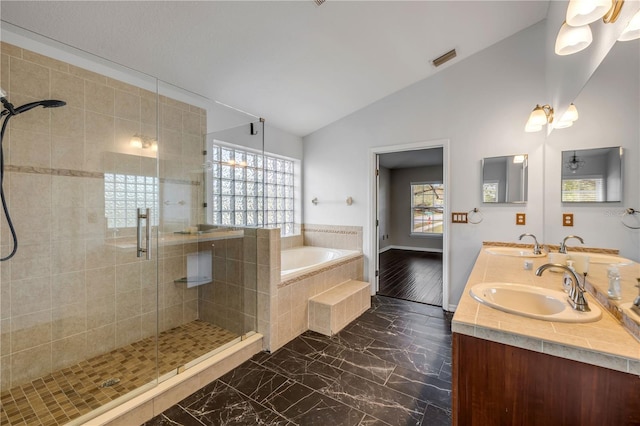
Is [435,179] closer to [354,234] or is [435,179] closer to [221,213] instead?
[354,234]

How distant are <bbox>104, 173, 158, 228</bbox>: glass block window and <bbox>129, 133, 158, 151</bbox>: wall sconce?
28 centimetres

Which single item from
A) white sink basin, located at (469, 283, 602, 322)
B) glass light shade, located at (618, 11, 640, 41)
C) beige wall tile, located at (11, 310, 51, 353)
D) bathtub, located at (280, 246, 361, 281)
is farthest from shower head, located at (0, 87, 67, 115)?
glass light shade, located at (618, 11, 640, 41)

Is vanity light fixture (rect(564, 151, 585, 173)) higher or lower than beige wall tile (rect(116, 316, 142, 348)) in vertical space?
higher

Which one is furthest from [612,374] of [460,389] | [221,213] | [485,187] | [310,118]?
[310,118]

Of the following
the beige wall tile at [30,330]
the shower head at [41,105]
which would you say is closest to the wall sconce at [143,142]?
the shower head at [41,105]

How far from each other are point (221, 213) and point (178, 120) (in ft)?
3.35

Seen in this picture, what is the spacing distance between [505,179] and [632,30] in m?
2.20

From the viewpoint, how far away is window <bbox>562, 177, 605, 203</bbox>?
1.28 metres

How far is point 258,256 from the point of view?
2414mm

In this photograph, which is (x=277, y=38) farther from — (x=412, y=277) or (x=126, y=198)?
(x=412, y=277)

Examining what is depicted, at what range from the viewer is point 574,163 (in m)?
1.61

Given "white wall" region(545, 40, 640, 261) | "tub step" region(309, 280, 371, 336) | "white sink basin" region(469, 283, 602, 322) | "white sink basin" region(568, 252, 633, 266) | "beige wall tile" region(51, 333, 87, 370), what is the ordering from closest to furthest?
1. "white wall" region(545, 40, 640, 261)
2. "white sink basin" region(568, 252, 633, 266)
3. "white sink basin" region(469, 283, 602, 322)
4. "beige wall tile" region(51, 333, 87, 370)
5. "tub step" region(309, 280, 371, 336)

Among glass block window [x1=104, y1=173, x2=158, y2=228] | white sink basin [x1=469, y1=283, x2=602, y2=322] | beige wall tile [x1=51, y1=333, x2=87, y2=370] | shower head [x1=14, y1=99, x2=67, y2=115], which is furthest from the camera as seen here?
glass block window [x1=104, y1=173, x2=158, y2=228]

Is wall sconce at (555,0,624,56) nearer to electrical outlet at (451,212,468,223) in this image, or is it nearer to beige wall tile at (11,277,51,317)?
electrical outlet at (451,212,468,223)
